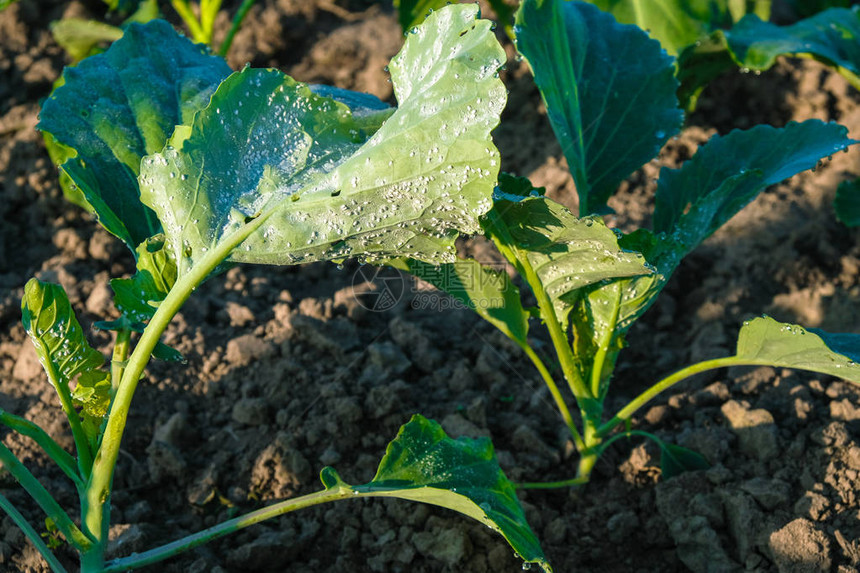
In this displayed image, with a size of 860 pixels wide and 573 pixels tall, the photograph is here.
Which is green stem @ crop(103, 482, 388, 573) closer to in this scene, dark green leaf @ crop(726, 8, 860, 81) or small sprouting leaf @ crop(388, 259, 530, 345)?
small sprouting leaf @ crop(388, 259, 530, 345)

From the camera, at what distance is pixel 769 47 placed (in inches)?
82.4

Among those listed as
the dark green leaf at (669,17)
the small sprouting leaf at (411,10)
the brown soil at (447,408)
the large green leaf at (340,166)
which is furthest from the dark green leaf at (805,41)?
the large green leaf at (340,166)

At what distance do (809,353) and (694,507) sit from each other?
383 millimetres

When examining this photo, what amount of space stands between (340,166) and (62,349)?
0.50 meters

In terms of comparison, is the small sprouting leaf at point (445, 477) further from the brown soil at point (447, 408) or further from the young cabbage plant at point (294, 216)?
the brown soil at point (447, 408)

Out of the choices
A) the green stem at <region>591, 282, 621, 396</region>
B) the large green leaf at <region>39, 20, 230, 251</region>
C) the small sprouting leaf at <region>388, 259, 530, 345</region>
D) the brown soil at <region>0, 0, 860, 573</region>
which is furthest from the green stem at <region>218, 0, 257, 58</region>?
the green stem at <region>591, 282, 621, 396</region>

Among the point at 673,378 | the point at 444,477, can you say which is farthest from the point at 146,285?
the point at 673,378

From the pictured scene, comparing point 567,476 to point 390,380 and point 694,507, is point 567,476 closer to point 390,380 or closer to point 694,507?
point 694,507

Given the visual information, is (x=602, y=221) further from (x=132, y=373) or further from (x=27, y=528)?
(x=27, y=528)

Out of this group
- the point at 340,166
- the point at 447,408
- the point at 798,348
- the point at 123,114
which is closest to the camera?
the point at 340,166

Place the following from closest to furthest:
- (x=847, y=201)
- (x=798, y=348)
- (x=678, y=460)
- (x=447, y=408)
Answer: (x=798, y=348), (x=678, y=460), (x=447, y=408), (x=847, y=201)

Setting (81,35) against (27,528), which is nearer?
(27,528)

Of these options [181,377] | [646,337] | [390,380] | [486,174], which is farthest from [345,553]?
[646,337]

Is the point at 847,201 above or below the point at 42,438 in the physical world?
below
